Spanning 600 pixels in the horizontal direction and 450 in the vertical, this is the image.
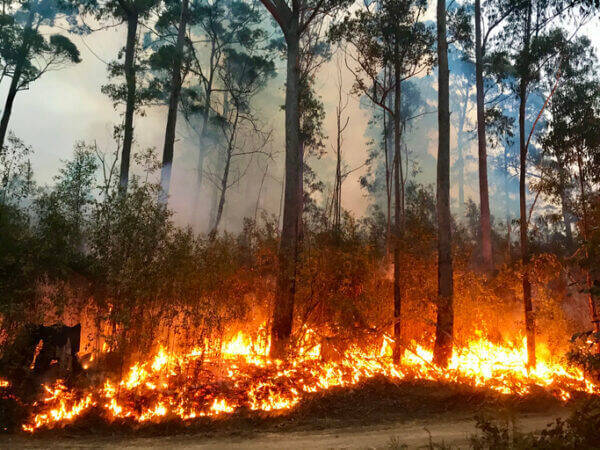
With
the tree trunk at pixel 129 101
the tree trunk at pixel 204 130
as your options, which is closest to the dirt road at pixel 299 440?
the tree trunk at pixel 129 101

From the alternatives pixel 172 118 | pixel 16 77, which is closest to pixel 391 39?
pixel 172 118

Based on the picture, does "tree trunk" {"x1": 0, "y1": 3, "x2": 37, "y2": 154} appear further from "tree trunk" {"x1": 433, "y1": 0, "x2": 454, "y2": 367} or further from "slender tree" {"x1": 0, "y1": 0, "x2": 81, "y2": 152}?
"tree trunk" {"x1": 433, "y1": 0, "x2": 454, "y2": 367}

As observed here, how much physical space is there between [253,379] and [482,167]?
1348 centimetres

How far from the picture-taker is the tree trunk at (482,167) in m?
16.2

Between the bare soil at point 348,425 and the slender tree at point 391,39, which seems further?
the slender tree at point 391,39

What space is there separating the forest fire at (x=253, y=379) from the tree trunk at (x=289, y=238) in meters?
0.52

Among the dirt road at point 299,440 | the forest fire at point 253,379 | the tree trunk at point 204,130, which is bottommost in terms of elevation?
the dirt road at point 299,440

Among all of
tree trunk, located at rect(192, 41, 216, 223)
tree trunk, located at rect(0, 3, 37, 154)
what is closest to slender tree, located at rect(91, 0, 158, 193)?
tree trunk, located at rect(0, 3, 37, 154)

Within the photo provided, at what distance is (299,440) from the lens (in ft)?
22.2

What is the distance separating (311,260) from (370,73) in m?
6.42

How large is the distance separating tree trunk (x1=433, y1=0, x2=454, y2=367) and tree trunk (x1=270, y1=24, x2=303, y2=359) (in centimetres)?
350

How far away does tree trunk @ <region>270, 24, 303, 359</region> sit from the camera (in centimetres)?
997

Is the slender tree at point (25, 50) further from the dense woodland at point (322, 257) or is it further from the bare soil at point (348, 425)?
the bare soil at point (348, 425)

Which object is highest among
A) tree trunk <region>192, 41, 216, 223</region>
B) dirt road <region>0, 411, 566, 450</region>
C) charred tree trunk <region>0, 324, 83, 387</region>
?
tree trunk <region>192, 41, 216, 223</region>
